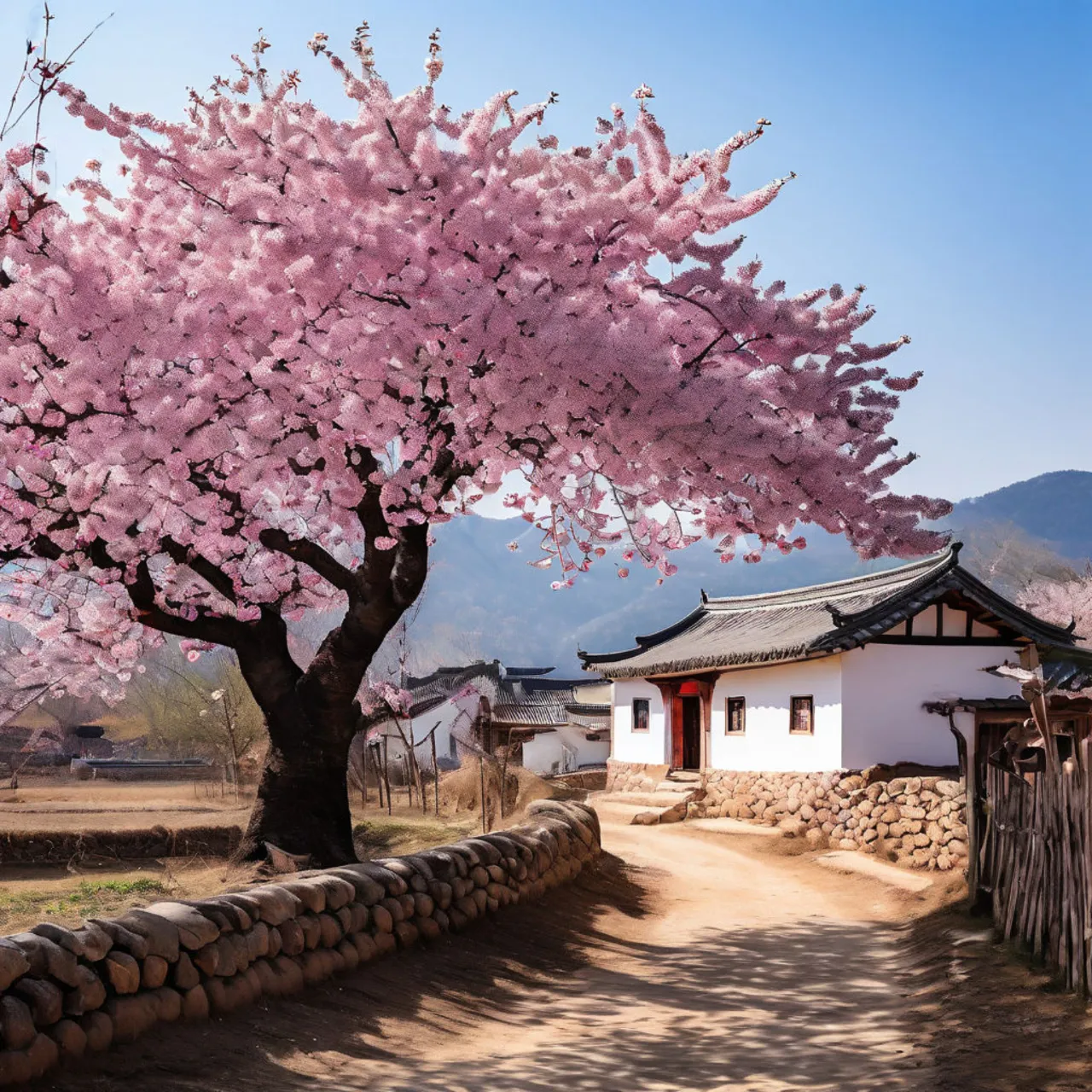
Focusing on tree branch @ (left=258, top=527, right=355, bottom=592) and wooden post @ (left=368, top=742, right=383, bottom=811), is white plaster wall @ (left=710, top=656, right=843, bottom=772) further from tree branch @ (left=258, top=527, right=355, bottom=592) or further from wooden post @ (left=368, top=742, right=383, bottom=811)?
tree branch @ (left=258, top=527, right=355, bottom=592)

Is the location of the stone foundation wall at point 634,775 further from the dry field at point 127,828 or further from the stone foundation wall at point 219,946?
the stone foundation wall at point 219,946

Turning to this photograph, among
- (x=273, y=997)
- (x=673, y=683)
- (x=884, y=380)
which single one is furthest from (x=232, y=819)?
(x=884, y=380)

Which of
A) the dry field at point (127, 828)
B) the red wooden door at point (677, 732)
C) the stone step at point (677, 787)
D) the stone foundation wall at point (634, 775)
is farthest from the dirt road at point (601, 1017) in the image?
the red wooden door at point (677, 732)

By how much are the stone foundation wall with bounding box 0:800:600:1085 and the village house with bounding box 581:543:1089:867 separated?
10108 millimetres

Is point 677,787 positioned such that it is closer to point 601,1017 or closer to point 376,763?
point 376,763

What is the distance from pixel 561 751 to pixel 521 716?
266 centimetres

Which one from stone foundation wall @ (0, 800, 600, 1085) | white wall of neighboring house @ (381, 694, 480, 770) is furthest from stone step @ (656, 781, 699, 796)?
white wall of neighboring house @ (381, 694, 480, 770)

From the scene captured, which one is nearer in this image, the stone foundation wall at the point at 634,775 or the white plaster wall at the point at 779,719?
the white plaster wall at the point at 779,719

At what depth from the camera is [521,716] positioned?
51.2 metres

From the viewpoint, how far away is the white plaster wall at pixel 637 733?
3042 centimetres

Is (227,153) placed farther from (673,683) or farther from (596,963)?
(673,683)

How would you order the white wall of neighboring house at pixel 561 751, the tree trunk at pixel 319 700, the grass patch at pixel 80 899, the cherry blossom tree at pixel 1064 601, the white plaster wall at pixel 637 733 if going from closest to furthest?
the grass patch at pixel 80 899, the tree trunk at pixel 319 700, the white plaster wall at pixel 637 733, the cherry blossom tree at pixel 1064 601, the white wall of neighboring house at pixel 561 751

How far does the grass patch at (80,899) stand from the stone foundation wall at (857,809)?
1100 centimetres

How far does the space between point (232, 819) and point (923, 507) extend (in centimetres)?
1648
